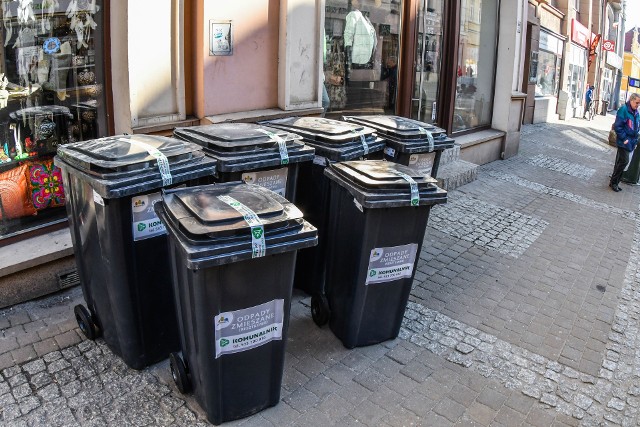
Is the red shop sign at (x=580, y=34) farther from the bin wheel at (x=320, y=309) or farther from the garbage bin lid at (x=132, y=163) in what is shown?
the garbage bin lid at (x=132, y=163)

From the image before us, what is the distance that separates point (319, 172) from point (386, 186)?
89 centimetres

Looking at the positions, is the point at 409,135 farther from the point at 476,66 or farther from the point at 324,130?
the point at 476,66

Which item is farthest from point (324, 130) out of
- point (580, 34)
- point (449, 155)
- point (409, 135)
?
point (580, 34)

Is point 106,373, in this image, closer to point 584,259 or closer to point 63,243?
point 63,243

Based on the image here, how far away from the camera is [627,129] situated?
9797 mm

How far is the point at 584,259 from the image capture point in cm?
643

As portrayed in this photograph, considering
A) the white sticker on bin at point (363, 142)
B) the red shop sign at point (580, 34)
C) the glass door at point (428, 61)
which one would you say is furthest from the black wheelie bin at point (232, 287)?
the red shop sign at point (580, 34)

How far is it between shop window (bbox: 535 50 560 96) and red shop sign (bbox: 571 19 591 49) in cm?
222

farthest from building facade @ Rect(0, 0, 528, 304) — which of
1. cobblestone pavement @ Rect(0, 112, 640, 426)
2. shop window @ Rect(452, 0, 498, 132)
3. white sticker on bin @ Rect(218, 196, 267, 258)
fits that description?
shop window @ Rect(452, 0, 498, 132)

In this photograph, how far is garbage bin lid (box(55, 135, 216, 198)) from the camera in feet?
10.4

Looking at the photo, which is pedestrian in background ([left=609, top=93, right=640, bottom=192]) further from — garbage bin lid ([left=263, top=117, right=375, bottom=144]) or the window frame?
garbage bin lid ([left=263, top=117, right=375, bottom=144])

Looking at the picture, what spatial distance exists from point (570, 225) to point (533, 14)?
1038cm

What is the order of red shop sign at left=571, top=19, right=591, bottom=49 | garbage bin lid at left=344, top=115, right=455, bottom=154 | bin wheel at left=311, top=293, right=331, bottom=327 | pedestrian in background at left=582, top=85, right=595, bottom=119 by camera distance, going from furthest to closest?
pedestrian in background at left=582, top=85, right=595, bottom=119
red shop sign at left=571, top=19, right=591, bottom=49
garbage bin lid at left=344, top=115, right=455, bottom=154
bin wheel at left=311, top=293, right=331, bottom=327

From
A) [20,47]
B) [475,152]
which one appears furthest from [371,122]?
[475,152]
